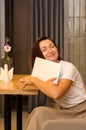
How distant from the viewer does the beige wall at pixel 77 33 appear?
4184mm

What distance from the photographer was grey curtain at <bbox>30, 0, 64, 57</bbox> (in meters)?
4.21

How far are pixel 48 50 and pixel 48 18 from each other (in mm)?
2015

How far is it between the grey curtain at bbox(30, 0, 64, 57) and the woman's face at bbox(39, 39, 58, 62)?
6.24 ft

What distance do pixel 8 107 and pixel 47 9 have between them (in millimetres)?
2020

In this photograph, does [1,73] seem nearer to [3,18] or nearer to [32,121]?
[32,121]

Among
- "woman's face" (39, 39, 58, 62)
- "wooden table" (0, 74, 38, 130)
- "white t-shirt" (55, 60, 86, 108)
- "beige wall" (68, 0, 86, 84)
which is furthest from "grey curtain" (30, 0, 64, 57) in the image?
"white t-shirt" (55, 60, 86, 108)

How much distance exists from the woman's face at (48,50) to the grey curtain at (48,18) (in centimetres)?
190

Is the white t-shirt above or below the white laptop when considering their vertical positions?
below

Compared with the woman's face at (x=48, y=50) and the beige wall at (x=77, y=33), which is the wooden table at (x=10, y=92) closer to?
the woman's face at (x=48, y=50)

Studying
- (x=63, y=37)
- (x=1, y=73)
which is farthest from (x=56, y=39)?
(x=1, y=73)

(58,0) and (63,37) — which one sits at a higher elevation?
(58,0)

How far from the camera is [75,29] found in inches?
166

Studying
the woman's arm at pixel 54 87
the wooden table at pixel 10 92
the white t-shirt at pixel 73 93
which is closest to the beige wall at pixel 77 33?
the wooden table at pixel 10 92

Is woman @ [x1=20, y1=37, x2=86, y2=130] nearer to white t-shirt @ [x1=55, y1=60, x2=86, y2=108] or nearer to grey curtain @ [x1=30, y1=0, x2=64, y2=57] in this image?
white t-shirt @ [x1=55, y1=60, x2=86, y2=108]
